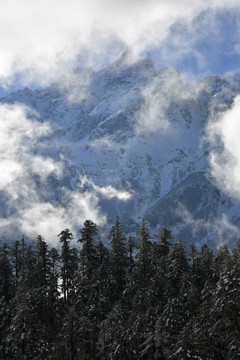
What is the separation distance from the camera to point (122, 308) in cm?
3628

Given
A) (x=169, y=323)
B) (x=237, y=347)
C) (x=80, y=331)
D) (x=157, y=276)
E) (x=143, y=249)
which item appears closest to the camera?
(x=237, y=347)

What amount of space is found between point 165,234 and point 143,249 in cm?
496

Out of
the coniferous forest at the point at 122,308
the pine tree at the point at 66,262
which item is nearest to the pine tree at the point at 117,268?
the coniferous forest at the point at 122,308

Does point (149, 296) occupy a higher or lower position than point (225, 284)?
higher

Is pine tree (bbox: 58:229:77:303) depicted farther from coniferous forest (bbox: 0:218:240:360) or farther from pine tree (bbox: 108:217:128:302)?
pine tree (bbox: 108:217:128:302)

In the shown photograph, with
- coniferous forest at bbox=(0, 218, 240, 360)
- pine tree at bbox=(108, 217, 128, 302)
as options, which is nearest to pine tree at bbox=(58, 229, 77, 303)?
coniferous forest at bbox=(0, 218, 240, 360)

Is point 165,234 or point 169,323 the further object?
point 165,234

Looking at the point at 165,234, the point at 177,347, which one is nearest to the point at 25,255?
the point at 165,234

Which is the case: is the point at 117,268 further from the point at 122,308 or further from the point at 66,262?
the point at 122,308

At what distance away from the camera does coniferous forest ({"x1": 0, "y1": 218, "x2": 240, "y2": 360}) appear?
1001 inches

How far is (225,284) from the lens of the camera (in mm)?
25094

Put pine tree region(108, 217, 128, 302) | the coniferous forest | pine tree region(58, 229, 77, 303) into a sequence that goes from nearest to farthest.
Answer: the coniferous forest < pine tree region(108, 217, 128, 302) < pine tree region(58, 229, 77, 303)

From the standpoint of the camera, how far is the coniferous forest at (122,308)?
1001 inches

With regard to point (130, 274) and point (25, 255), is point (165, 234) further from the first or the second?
point (25, 255)
